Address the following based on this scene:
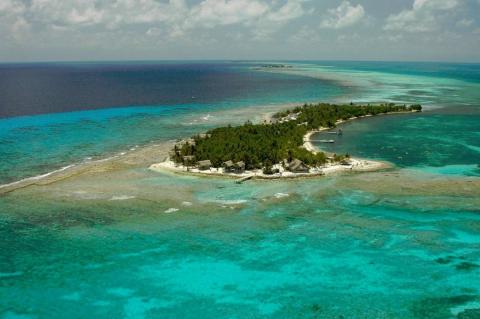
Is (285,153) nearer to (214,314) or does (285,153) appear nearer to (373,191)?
(373,191)

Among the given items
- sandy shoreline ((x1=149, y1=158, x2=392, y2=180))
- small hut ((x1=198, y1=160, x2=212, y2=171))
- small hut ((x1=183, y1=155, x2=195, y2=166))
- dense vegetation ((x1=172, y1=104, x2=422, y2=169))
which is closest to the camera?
sandy shoreline ((x1=149, y1=158, x2=392, y2=180))

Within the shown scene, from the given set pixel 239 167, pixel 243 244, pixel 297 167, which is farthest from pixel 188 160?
pixel 243 244

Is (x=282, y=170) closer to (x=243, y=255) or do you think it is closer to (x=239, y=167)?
(x=239, y=167)

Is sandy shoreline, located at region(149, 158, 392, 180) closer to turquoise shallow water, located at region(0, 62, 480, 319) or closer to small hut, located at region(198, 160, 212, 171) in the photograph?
small hut, located at region(198, 160, 212, 171)

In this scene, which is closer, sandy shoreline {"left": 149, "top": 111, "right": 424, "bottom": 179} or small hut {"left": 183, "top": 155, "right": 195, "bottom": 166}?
sandy shoreline {"left": 149, "top": 111, "right": 424, "bottom": 179}

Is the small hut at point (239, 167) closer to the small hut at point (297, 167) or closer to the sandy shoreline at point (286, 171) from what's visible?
the sandy shoreline at point (286, 171)

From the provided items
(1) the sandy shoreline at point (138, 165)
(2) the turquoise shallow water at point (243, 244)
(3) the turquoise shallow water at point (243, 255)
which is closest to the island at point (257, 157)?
(1) the sandy shoreline at point (138, 165)

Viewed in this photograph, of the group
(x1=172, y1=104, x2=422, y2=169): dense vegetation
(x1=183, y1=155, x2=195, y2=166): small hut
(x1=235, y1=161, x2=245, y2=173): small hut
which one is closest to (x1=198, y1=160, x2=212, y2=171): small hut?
(x1=172, y1=104, x2=422, y2=169): dense vegetation
